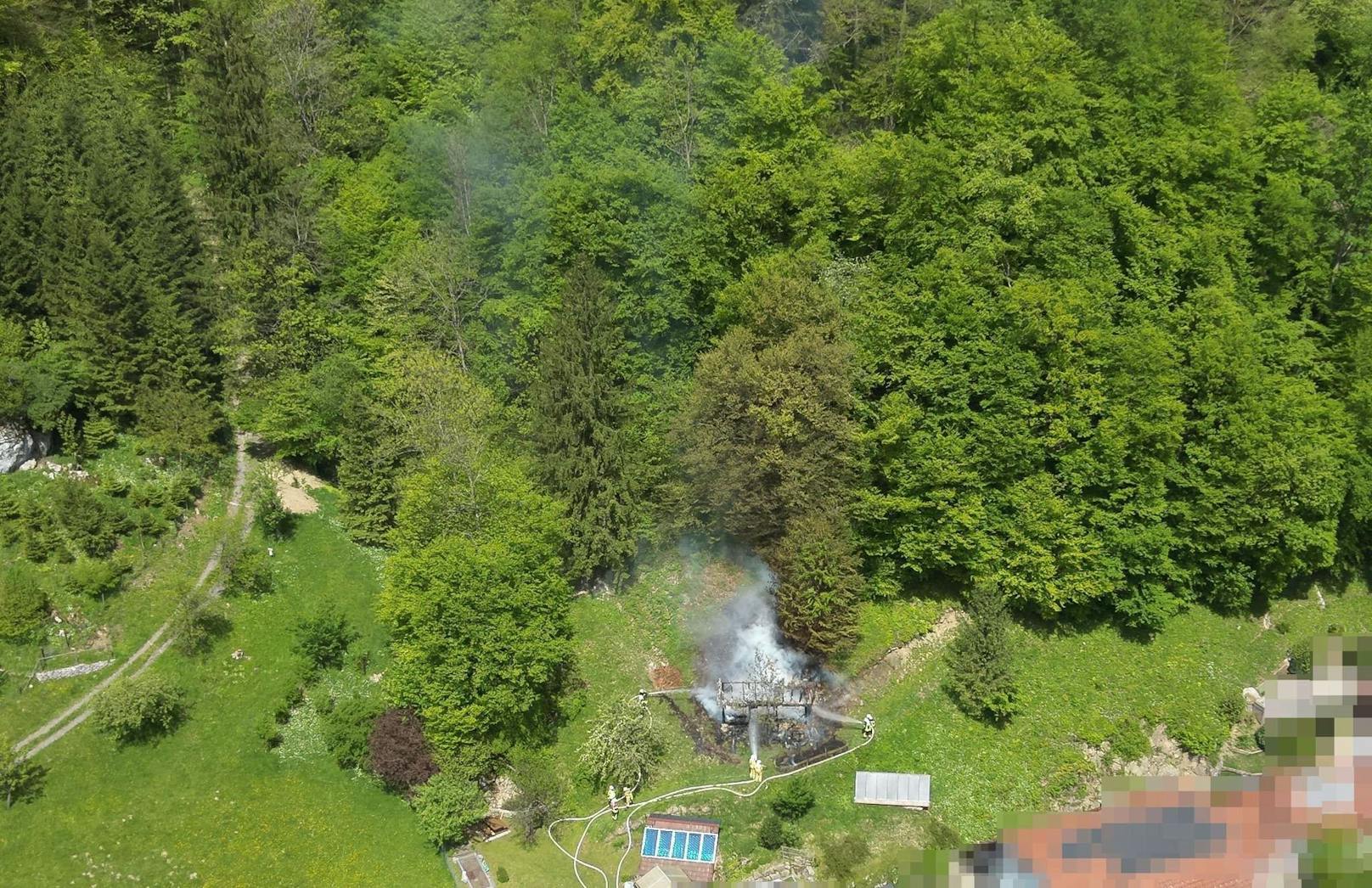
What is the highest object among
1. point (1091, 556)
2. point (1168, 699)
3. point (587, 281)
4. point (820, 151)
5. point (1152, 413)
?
point (820, 151)

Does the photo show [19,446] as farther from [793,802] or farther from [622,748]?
[793,802]

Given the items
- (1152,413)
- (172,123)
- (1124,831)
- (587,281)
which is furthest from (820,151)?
(172,123)

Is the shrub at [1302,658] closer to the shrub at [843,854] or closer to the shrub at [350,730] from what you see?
the shrub at [843,854]

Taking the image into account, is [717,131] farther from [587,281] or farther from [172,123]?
[172,123]

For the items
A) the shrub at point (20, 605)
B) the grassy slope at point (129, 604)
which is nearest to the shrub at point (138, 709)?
the grassy slope at point (129, 604)

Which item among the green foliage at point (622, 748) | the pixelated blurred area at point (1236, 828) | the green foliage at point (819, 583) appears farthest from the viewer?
the green foliage at point (819, 583)

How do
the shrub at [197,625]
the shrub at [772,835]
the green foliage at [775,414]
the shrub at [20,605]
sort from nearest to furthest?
the shrub at [772,835], the shrub at [20,605], the green foliage at [775,414], the shrub at [197,625]

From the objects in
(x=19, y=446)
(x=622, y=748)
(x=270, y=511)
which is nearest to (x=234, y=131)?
(x=19, y=446)

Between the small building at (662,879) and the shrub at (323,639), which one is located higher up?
the shrub at (323,639)
